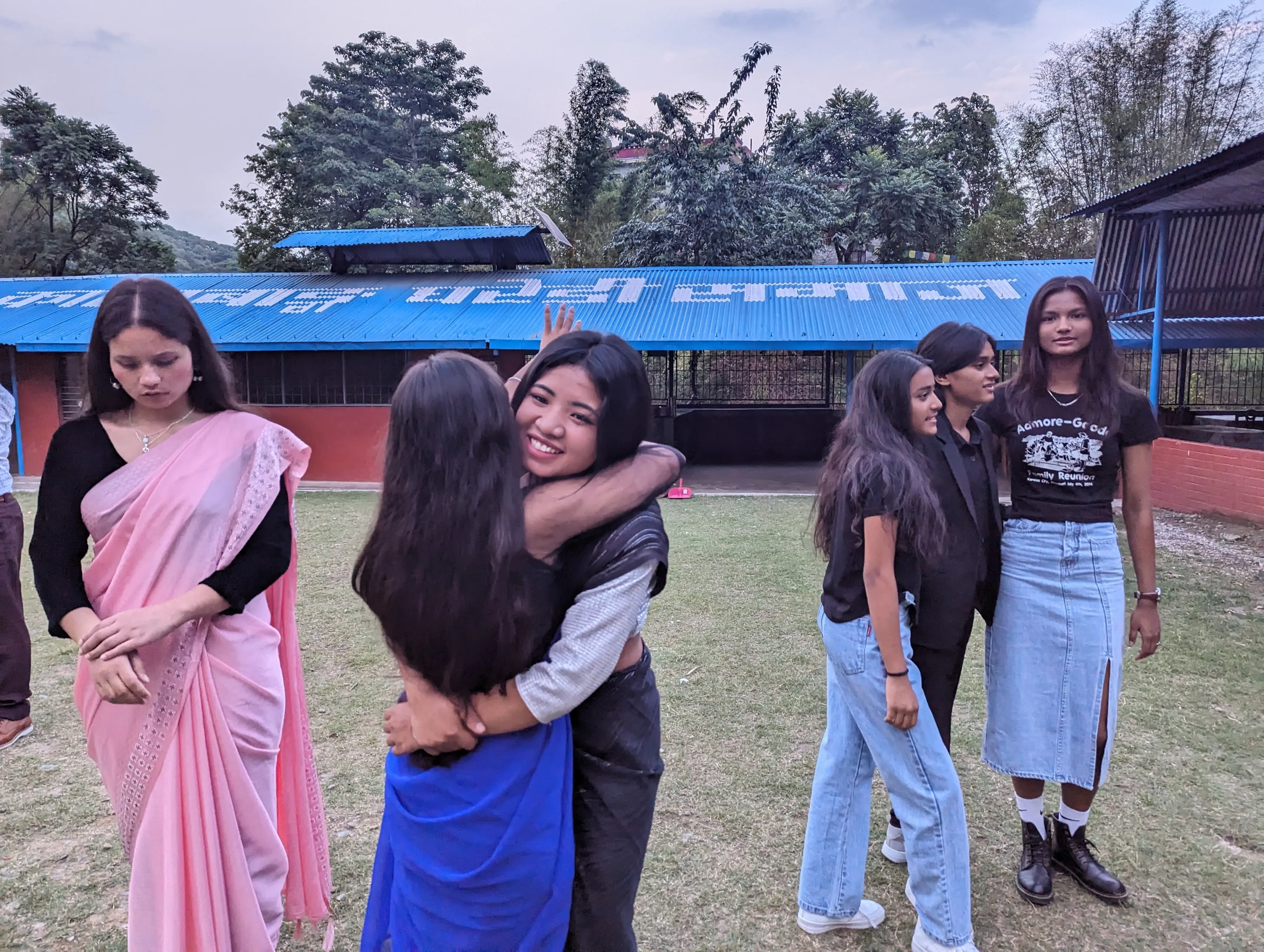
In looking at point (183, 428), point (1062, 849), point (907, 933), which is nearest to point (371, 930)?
point (183, 428)

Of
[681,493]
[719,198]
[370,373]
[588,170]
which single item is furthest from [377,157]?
[681,493]

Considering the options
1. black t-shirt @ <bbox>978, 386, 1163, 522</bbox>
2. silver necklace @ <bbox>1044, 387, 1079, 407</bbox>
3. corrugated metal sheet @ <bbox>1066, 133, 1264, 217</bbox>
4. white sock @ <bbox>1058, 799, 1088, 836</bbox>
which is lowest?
white sock @ <bbox>1058, 799, 1088, 836</bbox>

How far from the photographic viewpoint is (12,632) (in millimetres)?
3512

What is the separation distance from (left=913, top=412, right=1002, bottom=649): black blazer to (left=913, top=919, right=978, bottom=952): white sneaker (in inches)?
27.1

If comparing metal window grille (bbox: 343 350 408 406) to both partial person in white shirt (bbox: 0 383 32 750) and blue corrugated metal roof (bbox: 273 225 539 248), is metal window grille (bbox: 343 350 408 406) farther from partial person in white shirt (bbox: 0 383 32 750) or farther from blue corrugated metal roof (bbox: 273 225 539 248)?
partial person in white shirt (bbox: 0 383 32 750)

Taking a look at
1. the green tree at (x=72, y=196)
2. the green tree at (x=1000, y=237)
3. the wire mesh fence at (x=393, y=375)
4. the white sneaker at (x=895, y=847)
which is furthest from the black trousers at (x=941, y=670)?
the green tree at (x=72, y=196)

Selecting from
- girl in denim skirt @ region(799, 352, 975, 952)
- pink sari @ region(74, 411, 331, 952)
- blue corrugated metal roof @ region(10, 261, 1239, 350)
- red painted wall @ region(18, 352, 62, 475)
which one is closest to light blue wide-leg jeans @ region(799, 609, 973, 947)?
girl in denim skirt @ region(799, 352, 975, 952)

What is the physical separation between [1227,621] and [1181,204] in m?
5.31

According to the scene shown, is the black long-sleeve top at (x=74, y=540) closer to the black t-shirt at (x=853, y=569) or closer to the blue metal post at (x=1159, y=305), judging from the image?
the black t-shirt at (x=853, y=569)

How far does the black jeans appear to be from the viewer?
4.42 feet

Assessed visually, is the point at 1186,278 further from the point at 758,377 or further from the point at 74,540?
the point at 74,540

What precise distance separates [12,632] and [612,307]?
9646mm

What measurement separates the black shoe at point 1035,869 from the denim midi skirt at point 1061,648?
22 cm

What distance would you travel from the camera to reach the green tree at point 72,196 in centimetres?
2238
